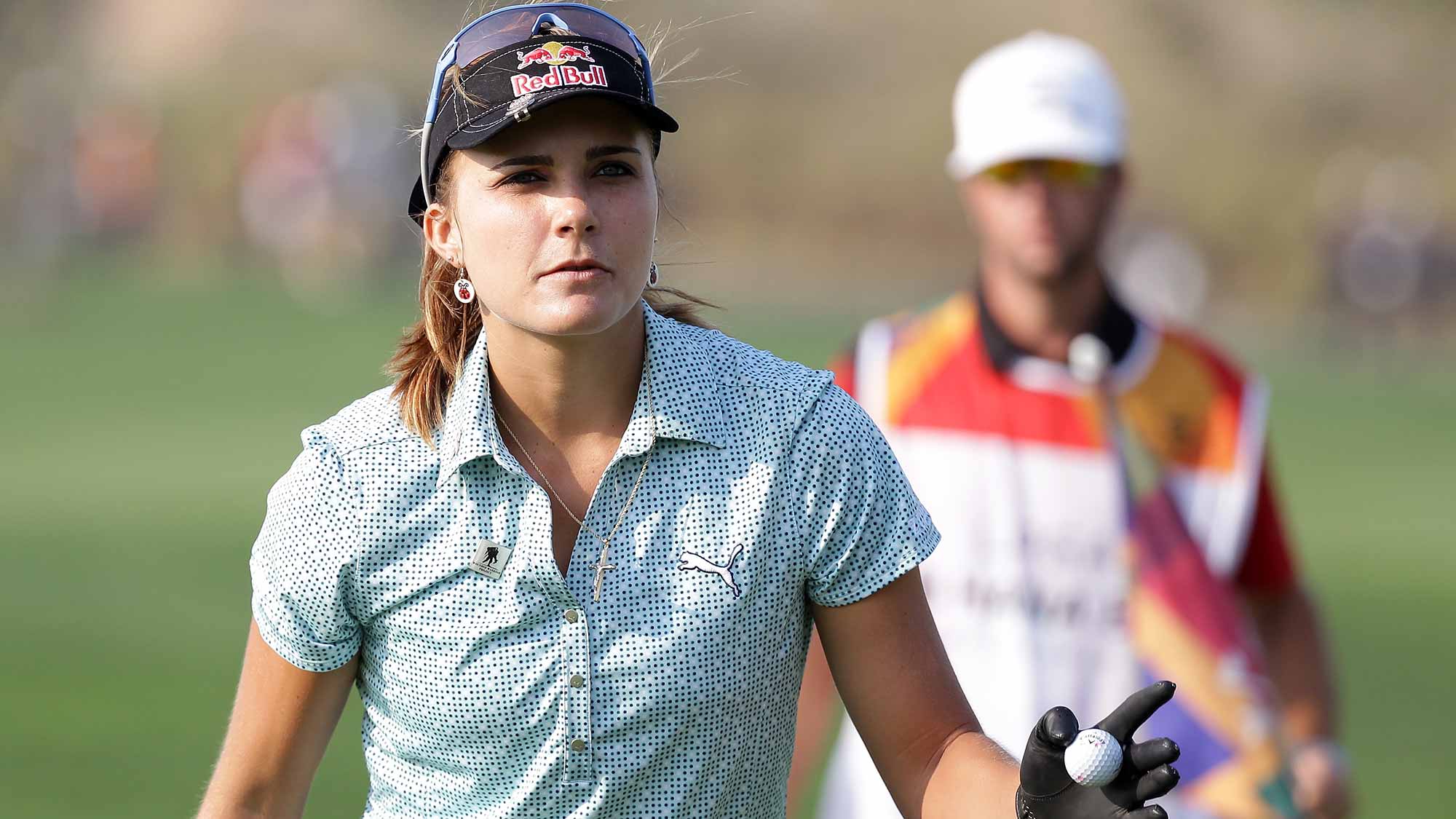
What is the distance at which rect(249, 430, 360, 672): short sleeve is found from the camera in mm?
2512

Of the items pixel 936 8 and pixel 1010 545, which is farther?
pixel 936 8

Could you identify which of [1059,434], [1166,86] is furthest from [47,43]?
[1059,434]

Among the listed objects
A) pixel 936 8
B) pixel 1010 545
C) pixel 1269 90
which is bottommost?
pixel 1010 545

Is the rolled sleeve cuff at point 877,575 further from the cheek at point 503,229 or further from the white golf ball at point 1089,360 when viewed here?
the white golf ball at point 1089,360

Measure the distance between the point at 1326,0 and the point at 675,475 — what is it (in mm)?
39351

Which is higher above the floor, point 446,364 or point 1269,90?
point 1269,90

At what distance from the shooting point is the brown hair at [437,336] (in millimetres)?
2656

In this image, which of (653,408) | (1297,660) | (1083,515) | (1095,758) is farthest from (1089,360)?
(1095,758)

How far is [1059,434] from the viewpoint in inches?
176

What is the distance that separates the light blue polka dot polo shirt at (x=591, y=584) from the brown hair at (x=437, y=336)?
7 cm

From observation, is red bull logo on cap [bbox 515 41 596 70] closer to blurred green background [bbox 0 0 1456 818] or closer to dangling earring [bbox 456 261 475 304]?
dangling earring [bbox 456 261 475 304]

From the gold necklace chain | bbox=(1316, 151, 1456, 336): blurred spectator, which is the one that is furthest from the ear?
bbox=(1316, 151, 1456, 336): blurred spectator

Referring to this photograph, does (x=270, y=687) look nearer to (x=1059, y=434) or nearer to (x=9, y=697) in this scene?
(x=1059, y=434)

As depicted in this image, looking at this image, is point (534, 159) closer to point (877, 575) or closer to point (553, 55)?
point (553, 55)
